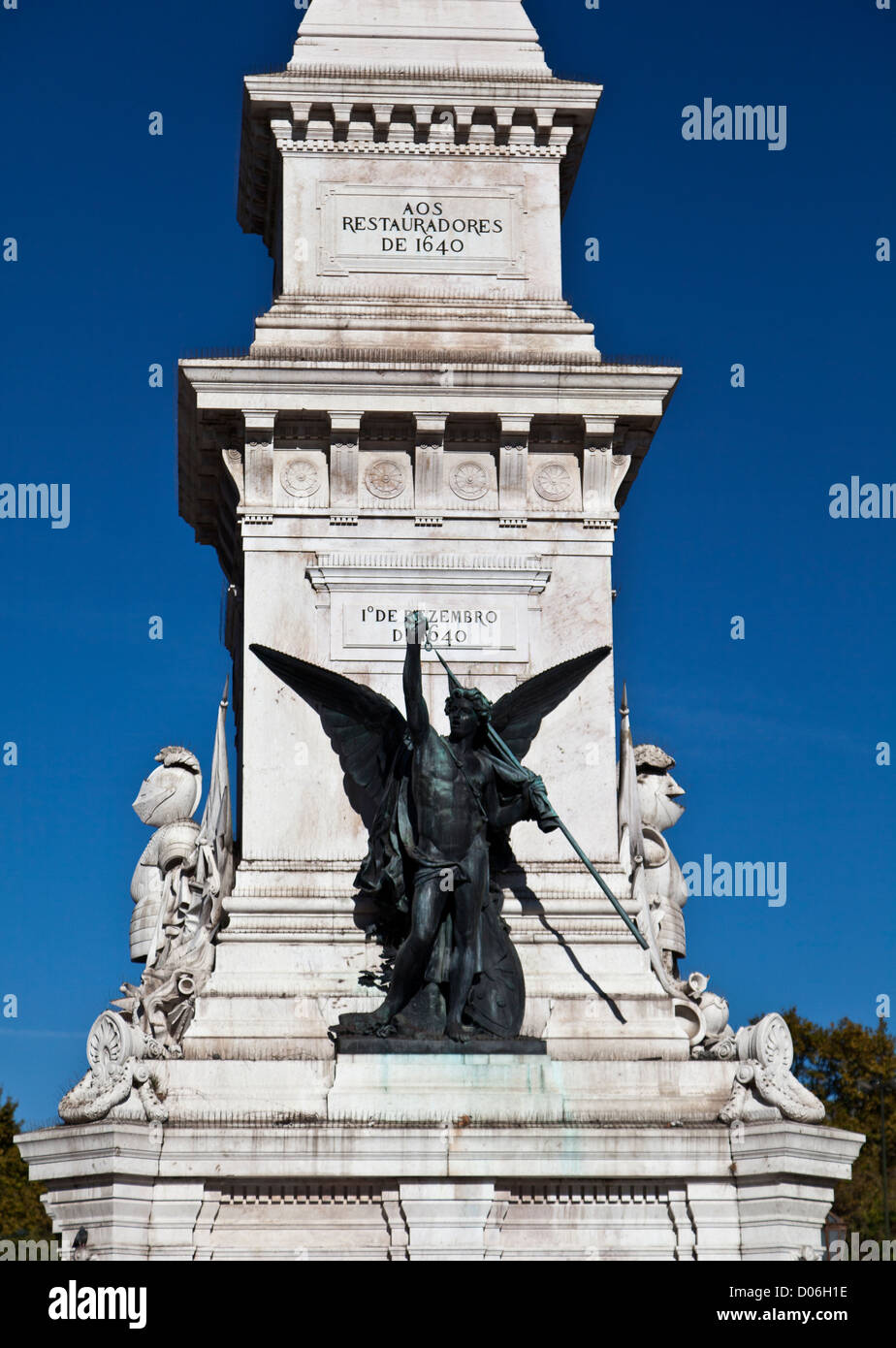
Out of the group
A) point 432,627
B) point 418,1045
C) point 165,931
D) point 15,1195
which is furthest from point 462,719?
point 15,1195

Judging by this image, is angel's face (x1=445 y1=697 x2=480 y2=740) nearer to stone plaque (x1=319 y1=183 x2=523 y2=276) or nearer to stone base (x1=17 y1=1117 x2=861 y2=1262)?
stone base (x1=17 y1=1117 x2=861 y2=1262)

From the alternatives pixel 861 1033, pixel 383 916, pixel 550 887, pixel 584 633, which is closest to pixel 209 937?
pixel 383 916

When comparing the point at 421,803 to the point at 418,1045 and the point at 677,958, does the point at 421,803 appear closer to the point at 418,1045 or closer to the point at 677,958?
the point at 418,1045

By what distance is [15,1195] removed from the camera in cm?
6109

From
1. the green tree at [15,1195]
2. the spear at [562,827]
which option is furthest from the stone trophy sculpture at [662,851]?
the green tree at [15,1195]

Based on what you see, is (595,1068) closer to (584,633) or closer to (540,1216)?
(540,1216)

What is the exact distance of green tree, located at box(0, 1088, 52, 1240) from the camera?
58.9 metres

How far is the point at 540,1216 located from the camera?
28.0 metres

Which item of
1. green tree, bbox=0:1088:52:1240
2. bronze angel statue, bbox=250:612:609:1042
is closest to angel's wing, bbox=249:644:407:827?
bronze angel statue, bbox=250:612:609:1042

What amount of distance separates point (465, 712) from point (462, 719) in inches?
3.6
